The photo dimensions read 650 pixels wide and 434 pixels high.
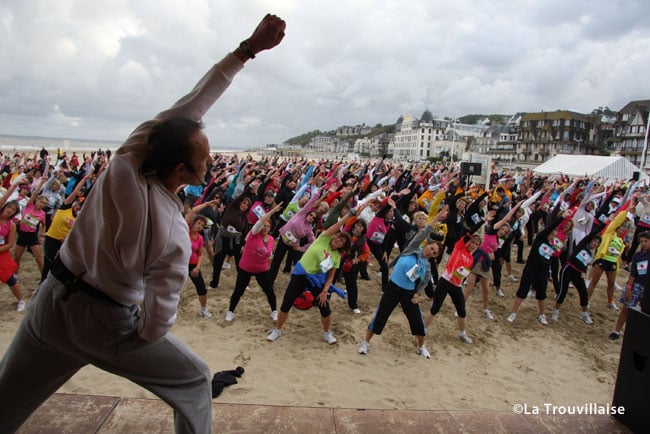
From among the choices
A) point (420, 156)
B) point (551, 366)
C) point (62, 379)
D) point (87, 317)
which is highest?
point (420, 156)

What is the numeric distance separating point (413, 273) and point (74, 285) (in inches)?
149

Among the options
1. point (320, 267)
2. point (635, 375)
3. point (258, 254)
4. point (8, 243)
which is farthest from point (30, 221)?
point (635, 375)

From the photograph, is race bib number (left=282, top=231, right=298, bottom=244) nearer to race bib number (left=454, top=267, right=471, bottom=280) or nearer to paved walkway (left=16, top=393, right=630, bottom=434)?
race bib number (left=454, top=267, right=471, bottom=280)

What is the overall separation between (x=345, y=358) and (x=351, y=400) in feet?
2.94

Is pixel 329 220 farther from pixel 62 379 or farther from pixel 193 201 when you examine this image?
pixel 193 201

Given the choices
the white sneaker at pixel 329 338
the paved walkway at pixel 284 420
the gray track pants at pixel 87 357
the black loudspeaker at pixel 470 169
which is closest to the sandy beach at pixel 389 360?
the white sneaker at pixel 329 338

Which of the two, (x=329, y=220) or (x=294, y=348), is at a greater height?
(x=329, y=220)

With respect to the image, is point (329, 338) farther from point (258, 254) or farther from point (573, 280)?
point (573, 280)

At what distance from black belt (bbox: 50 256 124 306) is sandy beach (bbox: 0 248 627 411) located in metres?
2.68

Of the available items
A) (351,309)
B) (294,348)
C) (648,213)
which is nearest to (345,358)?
(294,348)

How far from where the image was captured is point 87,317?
1438 mm

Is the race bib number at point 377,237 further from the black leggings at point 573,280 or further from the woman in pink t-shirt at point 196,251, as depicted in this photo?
the woman in pink t-shirt at point 196,251

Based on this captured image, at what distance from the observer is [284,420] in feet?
7.61

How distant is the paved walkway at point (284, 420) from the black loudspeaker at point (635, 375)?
→ 13 cm
